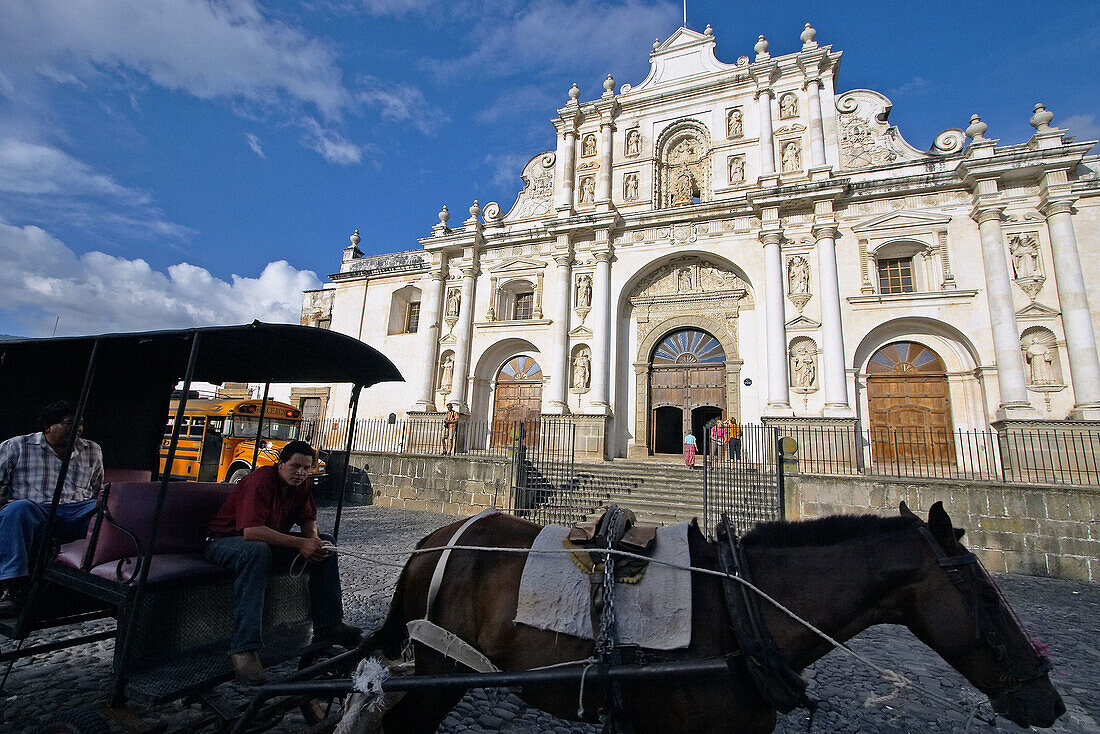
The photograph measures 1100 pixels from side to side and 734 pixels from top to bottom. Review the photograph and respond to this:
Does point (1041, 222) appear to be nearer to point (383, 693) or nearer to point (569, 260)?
point (569, 260)

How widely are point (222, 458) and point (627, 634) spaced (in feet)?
46.0

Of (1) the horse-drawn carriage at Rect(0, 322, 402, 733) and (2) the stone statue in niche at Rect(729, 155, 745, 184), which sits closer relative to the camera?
(1) the horse-drawn carriage at Rect(0, 322, 402, 733)

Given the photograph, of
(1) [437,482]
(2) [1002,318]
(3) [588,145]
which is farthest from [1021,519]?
(3) [588,145]

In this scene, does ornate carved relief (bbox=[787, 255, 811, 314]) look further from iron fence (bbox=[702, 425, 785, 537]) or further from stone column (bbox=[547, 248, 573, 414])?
stone column (bbox=[547, 248, 573, 414])

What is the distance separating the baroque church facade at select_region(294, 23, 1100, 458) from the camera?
12172mm

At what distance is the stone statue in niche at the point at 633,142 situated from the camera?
1748 centimetres

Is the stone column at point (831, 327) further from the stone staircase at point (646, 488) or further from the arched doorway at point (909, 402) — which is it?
the stone staircase at point (646, 488)

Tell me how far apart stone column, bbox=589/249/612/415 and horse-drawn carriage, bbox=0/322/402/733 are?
10.8 metres

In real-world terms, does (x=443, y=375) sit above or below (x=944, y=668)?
above

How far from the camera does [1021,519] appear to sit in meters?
8.48

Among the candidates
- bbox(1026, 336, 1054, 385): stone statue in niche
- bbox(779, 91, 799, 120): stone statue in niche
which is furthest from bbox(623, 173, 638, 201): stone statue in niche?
bbox(1026, 336, 1054, 385): stone statue in niche

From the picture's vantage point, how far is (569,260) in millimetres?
16391

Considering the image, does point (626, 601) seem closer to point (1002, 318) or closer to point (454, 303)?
point (1002, 318)

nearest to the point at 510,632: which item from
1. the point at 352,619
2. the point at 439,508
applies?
the point at 352,619
